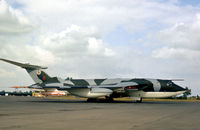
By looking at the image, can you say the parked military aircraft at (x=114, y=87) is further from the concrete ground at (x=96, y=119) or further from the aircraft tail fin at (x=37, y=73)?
the concrete ground at (x=96, y=119)

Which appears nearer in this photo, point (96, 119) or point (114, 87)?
point (96, 119)

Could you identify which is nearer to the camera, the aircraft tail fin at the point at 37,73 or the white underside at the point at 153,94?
the white underside at the point at 153,94

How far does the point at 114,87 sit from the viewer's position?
1459 inches

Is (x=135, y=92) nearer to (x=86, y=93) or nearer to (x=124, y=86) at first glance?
(x=124, y=86)

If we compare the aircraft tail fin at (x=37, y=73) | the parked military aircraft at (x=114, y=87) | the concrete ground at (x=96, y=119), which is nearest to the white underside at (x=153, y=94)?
the parked military aircraft at (x=114, y=87)

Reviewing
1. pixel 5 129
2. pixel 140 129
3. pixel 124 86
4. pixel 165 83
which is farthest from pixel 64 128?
pixel 165 83

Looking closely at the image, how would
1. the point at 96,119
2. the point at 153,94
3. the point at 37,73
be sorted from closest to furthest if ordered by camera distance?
1. the point at 96,119
2. the point at 153,94
3. the point at 37,73

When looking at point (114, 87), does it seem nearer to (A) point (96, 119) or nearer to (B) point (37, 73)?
(B) point (37, 73)

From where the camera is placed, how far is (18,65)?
127 ft

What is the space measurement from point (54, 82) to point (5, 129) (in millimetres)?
31658

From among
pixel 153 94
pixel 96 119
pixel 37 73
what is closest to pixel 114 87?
pixel 153 94

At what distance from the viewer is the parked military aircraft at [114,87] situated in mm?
37062

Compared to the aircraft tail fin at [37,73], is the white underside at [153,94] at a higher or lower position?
lower

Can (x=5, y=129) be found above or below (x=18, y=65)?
below
